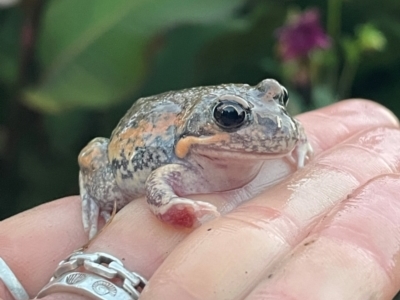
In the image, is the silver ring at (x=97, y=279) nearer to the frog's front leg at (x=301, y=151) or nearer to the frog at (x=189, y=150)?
the frog at (x=189, y=150)

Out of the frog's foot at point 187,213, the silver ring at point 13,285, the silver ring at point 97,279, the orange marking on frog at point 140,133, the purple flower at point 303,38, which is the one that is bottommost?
the silver ring at point 13,285

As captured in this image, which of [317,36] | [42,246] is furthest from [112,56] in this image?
[42,246]

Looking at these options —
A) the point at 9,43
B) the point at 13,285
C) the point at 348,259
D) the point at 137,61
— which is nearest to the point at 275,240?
the point at 348,259

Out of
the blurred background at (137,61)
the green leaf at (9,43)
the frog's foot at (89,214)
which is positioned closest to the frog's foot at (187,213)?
the frog's foot at (89,214)

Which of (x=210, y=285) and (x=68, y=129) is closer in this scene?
(x=210, y=285)

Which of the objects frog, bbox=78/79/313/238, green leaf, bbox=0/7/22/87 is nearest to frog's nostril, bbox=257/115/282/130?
frog, bbox=78/79/313/238

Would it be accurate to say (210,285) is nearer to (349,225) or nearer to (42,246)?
(349,225)

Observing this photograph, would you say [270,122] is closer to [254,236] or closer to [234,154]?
[234,154]

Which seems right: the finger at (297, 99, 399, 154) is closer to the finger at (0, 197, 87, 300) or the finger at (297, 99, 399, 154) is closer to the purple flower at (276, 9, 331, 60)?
the purple flower at (276, 9, 331, 60)
